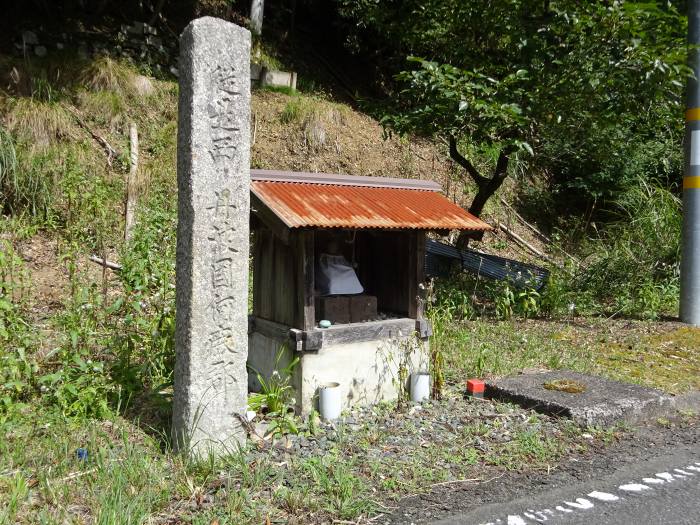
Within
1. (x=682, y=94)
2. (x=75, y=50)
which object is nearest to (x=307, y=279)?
(x=682, y=94)

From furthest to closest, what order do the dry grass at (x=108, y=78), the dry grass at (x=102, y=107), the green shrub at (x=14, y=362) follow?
the dry grass at (x=108, y=78), the dry grass at (x=102, y=107), the green shrub at (x=14, y=362)

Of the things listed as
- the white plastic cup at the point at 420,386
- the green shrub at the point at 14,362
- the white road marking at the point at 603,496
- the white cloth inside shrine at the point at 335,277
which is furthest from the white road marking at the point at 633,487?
the green shrub at the point at 14,362

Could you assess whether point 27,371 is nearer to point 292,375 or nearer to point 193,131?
point 292,375

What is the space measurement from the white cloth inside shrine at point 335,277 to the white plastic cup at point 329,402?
0.87 metres

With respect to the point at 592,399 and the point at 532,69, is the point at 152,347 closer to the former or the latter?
the point at 592,399

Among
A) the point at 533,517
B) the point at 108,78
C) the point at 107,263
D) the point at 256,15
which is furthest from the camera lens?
the point at 256,15

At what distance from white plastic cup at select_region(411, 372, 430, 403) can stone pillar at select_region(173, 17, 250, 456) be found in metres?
1.49

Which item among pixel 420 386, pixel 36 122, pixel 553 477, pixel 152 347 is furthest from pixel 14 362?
pixel 36 122

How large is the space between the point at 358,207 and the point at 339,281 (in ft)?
2.35

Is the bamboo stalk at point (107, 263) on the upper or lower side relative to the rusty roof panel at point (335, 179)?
lower

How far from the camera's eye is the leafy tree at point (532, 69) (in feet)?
21.7

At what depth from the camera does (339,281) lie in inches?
185

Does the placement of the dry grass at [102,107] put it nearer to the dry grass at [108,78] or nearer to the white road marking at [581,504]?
the dry grass at [108,78]

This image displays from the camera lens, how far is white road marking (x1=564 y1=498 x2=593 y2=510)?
9.80ft
